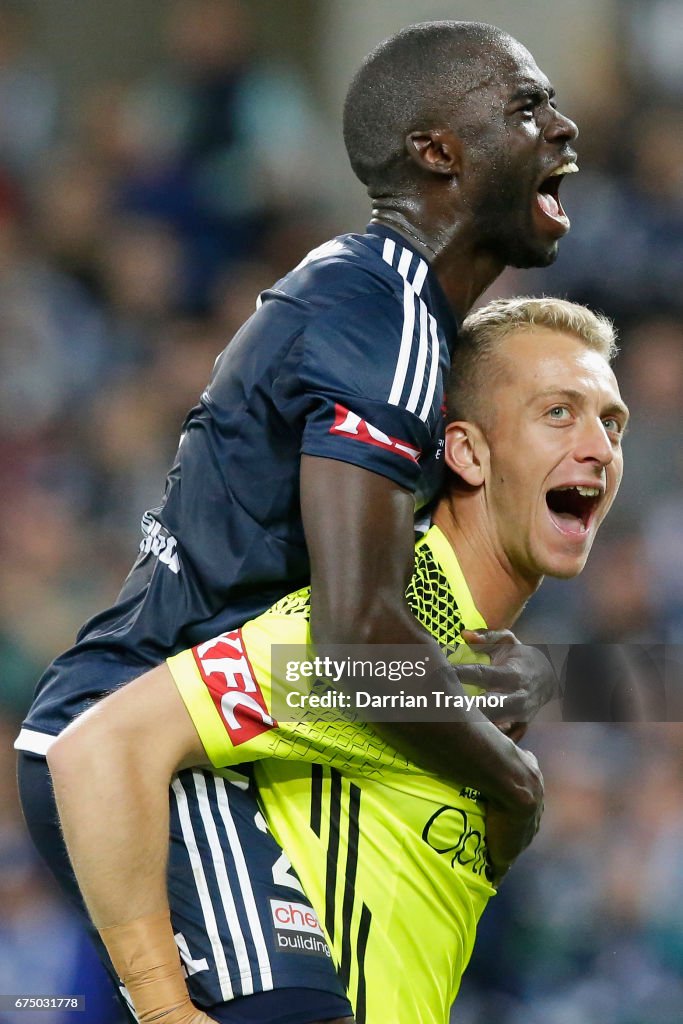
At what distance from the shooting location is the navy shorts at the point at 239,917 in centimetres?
191

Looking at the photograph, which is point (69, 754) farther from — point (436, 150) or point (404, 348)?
point (436, 150)

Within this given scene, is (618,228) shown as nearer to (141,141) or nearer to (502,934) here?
(141,141)

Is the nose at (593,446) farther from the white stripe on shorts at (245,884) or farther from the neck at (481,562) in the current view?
the white stripe on shorts at (245,884)

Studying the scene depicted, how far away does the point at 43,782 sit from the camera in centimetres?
206

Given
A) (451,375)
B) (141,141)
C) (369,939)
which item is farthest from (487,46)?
(141,141)

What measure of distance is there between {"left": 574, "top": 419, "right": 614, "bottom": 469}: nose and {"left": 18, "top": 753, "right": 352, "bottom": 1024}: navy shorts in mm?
726

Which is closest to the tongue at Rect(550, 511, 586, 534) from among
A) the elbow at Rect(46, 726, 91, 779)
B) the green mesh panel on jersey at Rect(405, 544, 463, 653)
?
the green mesh panel on jersey at Rect(405, 544, 463, 653)

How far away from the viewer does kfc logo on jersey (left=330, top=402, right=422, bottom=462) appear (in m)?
1.81

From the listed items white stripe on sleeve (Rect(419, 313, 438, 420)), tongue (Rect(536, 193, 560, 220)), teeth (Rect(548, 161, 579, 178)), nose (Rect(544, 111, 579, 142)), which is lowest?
white stripe on sleeve (Rect(419, 313, 438, 420))

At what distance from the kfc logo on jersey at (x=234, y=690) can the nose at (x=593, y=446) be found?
64 cm

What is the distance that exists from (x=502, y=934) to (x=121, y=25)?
11.8 ft

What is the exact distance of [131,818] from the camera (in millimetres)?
1813

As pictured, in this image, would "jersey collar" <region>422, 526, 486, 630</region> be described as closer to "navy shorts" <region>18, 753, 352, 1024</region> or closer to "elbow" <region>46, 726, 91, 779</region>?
"navy shorts" <region>18, 753, 352, 1024</region>

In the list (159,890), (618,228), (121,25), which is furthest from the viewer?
(121,25)
